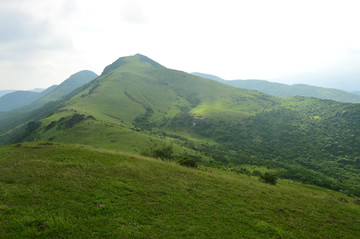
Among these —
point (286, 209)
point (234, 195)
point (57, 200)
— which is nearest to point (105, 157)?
point (57, 200)

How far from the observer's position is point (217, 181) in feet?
84.4

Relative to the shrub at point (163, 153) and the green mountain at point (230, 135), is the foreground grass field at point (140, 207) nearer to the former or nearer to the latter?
the shrub at point (163, 153)

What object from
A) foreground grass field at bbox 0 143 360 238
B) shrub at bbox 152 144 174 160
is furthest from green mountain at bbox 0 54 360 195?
foreground grass field at bbox 0 143 360 238

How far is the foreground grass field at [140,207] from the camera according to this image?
479 inches

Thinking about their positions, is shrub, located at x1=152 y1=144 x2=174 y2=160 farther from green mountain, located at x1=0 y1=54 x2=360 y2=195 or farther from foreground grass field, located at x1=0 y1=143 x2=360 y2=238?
foreground grass field, located at x1=0 y1=143 x2=360 y2=238

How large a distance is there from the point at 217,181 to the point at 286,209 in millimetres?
9098

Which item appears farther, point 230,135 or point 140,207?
point 230,135

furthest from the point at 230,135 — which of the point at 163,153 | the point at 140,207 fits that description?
the point at 140,207

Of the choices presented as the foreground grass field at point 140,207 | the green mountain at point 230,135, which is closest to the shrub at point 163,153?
the green mountain at point 230,135

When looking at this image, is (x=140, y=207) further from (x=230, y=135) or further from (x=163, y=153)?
(x=230, y=135)

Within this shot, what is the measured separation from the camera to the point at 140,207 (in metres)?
15.5

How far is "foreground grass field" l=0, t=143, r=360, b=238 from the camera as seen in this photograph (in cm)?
1216

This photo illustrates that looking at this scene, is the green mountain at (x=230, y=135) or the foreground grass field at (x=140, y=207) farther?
the green mountain at (x=230, y=135)

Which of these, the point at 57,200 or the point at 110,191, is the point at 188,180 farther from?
the point at 57,200
